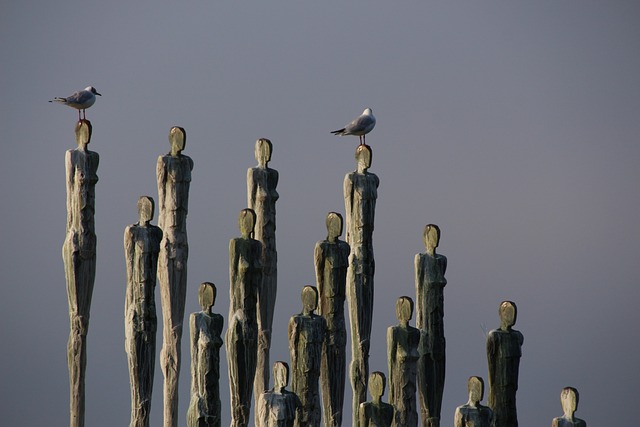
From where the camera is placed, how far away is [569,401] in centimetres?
2312

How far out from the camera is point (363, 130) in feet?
83.0

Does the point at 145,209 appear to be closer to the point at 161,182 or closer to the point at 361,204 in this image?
the point at 161,182

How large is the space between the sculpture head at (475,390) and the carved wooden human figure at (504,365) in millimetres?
932

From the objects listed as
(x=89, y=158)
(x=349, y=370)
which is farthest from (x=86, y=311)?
(x=349, y=370)

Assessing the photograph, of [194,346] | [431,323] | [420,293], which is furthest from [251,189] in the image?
[194,346]

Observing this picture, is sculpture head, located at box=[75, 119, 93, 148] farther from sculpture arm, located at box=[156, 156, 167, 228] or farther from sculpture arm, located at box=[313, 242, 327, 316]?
sculpture arm, located at box=[313, 242, 327, 316]

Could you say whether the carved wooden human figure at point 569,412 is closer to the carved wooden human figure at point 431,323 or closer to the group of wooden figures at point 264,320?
the group of wooden figures at point 264,320

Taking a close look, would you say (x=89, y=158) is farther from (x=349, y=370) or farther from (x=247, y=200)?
(x=349, y=370)

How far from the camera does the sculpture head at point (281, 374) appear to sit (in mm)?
21672

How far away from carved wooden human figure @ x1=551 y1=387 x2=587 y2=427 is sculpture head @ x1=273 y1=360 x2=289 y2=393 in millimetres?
3152

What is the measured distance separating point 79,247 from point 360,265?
325 centimetres

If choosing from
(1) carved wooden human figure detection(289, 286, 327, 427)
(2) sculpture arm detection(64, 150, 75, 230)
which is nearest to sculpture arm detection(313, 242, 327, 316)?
(1) carved wooden human figure detection(289, 286, 327, 427)

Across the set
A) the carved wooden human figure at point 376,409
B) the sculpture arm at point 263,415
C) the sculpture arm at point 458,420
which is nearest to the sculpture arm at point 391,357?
the sculpture arm at point 458,420

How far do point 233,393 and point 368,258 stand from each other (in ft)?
8.20
